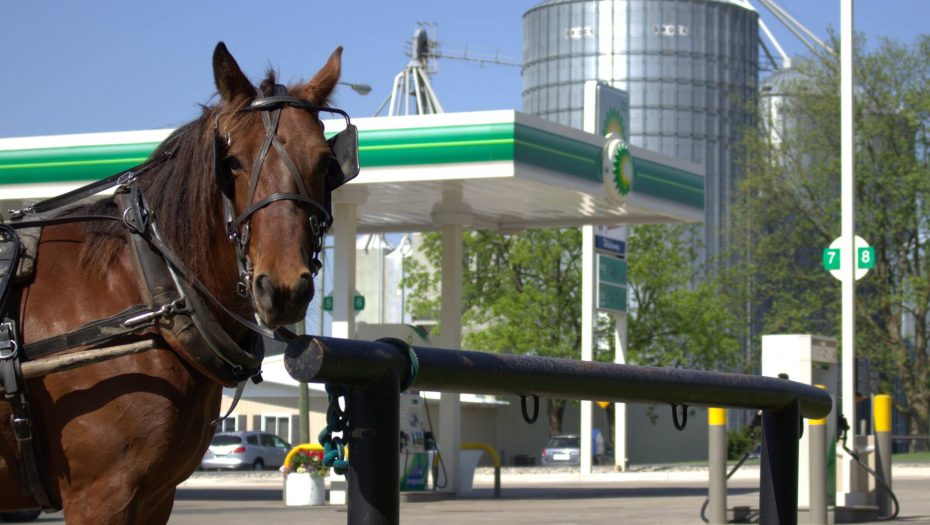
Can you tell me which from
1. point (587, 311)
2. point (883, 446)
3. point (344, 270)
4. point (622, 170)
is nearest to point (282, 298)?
point (883, 446)

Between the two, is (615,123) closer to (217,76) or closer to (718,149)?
(217,76)

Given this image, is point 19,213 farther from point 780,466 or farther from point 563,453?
point 563,453

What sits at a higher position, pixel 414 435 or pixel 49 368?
pixel 49 368

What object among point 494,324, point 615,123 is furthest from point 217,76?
point 494,324

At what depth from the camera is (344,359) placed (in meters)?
3.03

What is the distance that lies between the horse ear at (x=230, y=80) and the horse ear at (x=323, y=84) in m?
0.17

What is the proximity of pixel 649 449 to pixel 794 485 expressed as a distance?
180 feet

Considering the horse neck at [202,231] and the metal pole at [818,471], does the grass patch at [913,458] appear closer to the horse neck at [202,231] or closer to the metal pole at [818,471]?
the metal pole at [818,471]

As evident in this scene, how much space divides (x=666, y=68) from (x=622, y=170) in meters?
60.6

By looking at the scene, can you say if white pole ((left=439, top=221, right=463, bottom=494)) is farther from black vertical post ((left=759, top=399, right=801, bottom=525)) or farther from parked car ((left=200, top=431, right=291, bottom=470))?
parked car ((left=200, top=431, right=291, bottom=470))

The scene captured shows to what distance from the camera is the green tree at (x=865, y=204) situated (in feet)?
157

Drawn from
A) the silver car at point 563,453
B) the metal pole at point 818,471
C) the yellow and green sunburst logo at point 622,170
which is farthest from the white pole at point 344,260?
the silver car at point 563,453

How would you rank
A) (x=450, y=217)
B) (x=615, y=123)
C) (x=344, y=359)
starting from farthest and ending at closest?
(x=615, y=123) < (x=450, y=217) < (x=344, y=359)

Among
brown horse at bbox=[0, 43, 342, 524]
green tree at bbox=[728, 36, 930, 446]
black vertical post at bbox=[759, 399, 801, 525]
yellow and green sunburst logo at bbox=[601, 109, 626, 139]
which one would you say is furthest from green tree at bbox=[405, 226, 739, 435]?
brown horse at bbox=[0, 43, 342, 524]
